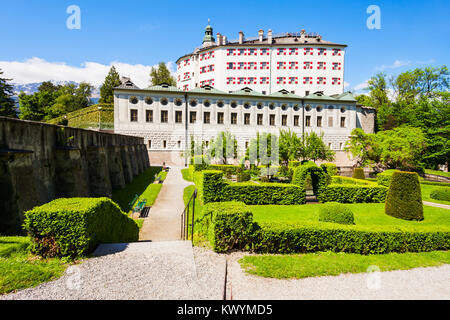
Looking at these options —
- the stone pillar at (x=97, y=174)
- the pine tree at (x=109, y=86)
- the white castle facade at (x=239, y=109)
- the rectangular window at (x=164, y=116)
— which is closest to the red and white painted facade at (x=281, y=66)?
the white castle facade at (x=239, y=109)

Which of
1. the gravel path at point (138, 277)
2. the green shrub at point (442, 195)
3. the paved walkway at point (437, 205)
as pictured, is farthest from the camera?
the green shrub at point (442, 195)

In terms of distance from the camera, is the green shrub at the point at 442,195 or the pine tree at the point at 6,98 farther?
the pine tree at the point at 6,98

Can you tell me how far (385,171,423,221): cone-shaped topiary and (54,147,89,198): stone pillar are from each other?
16.7 metres

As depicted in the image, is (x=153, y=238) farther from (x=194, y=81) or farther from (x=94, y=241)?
(x=194, y=81)

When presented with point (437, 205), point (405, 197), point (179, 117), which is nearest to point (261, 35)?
point (179, 117)

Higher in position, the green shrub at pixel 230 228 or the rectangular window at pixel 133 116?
the rectangular window at pixel 133 116

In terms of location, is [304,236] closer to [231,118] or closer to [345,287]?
[345,287]

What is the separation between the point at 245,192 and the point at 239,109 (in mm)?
26349

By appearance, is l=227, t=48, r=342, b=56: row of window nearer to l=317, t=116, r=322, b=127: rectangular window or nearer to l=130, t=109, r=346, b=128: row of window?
l=317, t=116, r=322, b=127: rectangular window

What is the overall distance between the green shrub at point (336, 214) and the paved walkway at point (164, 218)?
640 centimetres

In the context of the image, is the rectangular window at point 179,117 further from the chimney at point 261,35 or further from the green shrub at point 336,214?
the green shrub at point 336,214

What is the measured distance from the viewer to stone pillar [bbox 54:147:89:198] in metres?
10.9

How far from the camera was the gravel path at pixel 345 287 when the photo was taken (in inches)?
Result: 199

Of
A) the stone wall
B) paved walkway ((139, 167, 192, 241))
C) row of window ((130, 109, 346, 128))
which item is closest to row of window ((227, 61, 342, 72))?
row of window ((130, 109, 346, 128))
